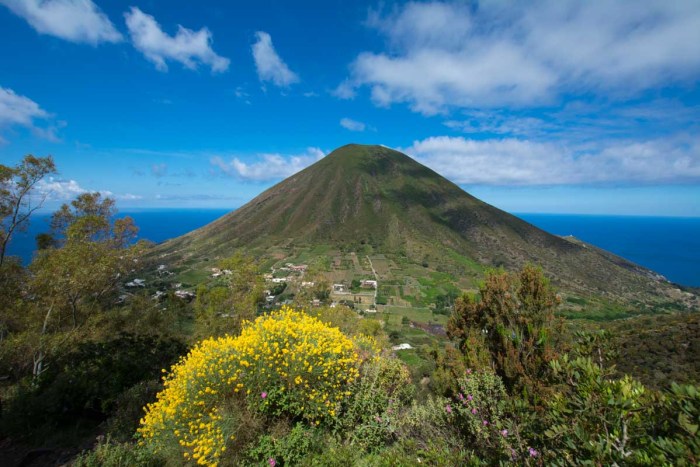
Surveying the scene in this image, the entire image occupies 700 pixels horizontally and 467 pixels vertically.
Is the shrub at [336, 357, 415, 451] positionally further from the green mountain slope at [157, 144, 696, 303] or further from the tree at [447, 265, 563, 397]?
the green mountain slope at [157, 144, 696, 303]

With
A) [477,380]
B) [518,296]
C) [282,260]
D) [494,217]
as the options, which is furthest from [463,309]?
[494,217]

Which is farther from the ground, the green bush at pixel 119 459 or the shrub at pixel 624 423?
the shrub at pixel 624 423

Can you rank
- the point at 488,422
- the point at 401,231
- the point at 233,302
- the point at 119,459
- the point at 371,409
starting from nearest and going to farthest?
the point at 488,422, the point at 119,459, the point at 371,409, the point at 233,302, the point at 401,231

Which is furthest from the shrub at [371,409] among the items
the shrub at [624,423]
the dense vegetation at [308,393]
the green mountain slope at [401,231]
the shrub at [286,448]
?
the green mountain slope at [401,231]

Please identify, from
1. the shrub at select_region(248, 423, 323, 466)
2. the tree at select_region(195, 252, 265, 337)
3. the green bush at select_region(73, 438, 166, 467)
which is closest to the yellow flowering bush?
the green bush at select_region(73, 438, 166, 467)

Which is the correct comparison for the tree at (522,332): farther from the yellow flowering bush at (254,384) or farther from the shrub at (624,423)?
the yellow flowering bush at (254,384)

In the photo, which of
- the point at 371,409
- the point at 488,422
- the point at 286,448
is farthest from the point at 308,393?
the point at 488,422

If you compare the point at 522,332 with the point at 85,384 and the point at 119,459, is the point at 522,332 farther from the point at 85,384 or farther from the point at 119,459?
the point at 85,384
